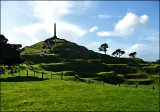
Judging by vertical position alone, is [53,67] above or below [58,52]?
below

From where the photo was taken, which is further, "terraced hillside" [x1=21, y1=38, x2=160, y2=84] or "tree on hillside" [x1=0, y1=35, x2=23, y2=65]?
"terraced hillside" [x1=21, y1=38, x2=160, y2=84]

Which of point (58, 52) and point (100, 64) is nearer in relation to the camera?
point (100, 64)

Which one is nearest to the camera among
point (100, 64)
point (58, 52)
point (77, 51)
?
point (100, 64)

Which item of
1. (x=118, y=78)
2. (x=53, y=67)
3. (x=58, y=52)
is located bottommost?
(x=118, y=78)

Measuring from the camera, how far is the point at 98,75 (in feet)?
384

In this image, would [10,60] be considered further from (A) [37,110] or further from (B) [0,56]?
(A) [37,110]

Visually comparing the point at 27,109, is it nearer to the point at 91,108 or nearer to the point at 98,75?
the point at 91,108

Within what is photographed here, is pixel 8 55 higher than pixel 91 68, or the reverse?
pixel 8 55

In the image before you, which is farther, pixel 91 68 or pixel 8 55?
pixel 91 68

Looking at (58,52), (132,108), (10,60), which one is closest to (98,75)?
(58,52)

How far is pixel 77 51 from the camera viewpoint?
174 m

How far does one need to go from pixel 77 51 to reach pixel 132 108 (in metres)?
153

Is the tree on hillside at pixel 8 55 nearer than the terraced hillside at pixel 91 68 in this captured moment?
Yes

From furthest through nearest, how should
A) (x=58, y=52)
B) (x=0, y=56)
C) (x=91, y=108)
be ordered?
(x=58, y=52) → (x=0, y=56) → (x=91, y=108)
